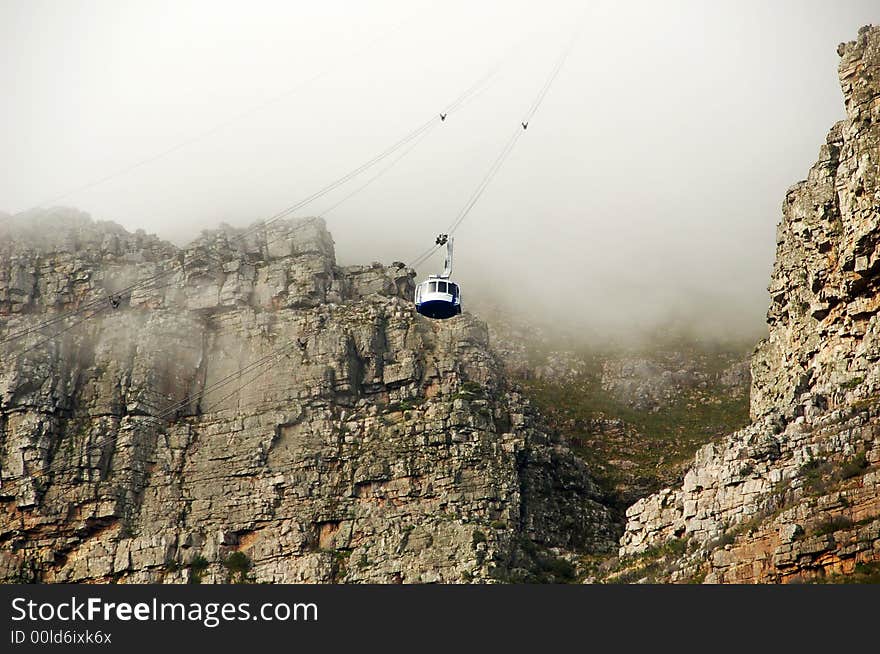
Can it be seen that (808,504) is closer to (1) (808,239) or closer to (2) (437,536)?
(1) (808,239)

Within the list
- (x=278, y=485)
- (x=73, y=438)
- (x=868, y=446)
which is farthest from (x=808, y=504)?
(x=73, y=438)

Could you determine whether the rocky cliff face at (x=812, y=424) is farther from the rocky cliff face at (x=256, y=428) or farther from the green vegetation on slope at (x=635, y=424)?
the green vegetation on slope at (x=635, y=424)

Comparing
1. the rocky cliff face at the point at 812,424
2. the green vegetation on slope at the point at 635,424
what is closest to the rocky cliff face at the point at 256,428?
the green vegetation on slope at the point at 635,424

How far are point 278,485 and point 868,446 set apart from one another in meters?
43.6

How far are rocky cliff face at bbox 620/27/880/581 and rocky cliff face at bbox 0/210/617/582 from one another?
18.1 metres

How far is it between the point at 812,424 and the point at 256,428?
4208 centimetres

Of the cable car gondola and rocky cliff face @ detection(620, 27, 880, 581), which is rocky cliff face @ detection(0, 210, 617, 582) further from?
rocky cliff face @ detection(620, 27, 880, 581)

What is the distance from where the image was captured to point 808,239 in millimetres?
84438

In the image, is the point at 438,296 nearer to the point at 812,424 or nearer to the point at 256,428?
the point at 256,428

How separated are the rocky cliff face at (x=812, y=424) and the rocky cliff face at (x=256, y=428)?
18.1 m

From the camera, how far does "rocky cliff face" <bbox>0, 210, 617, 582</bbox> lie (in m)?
102

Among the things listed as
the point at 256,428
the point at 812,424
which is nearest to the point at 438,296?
the point at 256,428

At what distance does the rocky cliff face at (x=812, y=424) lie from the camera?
7050 cm

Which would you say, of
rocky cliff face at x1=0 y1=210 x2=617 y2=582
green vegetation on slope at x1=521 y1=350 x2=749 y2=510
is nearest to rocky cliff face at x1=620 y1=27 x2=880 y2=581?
rocky cliff face at x1=0 y1=210 x2=617 y2=582
